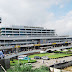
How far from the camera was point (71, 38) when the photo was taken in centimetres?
10144

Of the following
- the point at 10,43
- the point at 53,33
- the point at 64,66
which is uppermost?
the point at 53,33

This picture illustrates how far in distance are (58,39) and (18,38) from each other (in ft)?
119

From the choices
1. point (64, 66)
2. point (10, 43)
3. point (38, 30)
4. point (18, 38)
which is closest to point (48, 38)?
point (38, 30)

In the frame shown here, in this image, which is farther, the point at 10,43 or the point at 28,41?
the point at 28,41

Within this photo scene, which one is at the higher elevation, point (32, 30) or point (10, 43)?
point (32, 30)

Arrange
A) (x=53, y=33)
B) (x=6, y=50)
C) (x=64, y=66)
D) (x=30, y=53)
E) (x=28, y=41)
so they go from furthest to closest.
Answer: (x=53, y=33) < (x=28, y=41) < (x=6, y=50) < (x=30, y=53) < (x=64, y=66)

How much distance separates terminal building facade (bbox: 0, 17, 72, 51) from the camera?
6654cm

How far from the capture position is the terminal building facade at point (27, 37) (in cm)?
6654

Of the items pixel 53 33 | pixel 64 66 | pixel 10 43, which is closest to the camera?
pixel 64 66

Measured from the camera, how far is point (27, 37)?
242 feet

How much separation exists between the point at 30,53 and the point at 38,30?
41932mm

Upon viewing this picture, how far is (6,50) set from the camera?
55531 mm

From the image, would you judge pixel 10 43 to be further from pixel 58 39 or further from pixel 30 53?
pixel 58 39

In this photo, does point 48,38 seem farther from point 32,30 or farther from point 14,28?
point 14,28
